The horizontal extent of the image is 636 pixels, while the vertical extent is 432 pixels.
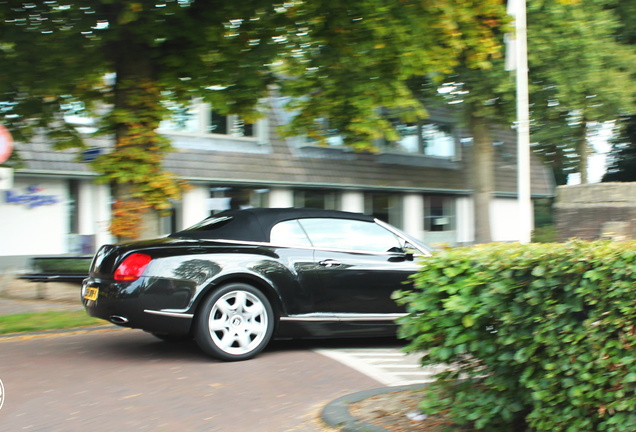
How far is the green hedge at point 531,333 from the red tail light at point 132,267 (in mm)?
2924

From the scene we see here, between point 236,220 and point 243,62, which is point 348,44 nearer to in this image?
point 243,62

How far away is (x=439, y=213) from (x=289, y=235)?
69.9 ft

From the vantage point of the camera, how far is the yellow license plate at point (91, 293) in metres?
6.81

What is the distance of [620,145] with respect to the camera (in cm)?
3556

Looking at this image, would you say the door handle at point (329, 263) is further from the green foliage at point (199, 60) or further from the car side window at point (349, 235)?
the green foliage at point (199, 60)

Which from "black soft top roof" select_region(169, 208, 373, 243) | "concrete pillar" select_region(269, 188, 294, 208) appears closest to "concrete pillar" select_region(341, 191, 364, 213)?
"concrete pillar" select_region(269, 188, 294, 208)

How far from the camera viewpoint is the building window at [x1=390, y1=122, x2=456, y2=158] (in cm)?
2653

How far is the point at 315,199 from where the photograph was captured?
2362 cm

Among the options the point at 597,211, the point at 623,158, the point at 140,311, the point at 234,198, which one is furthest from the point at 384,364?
the point at 623,158

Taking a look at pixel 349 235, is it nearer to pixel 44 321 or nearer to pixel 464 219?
pixel 44 321

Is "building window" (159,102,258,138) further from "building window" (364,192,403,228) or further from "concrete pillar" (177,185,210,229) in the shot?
"building window" (364,192,403,228)

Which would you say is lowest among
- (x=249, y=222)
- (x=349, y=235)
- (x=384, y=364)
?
(x=384, y=364)

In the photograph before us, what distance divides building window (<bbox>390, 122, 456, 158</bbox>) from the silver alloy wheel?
1953 cm

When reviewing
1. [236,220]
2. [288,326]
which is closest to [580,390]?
[288,326]
